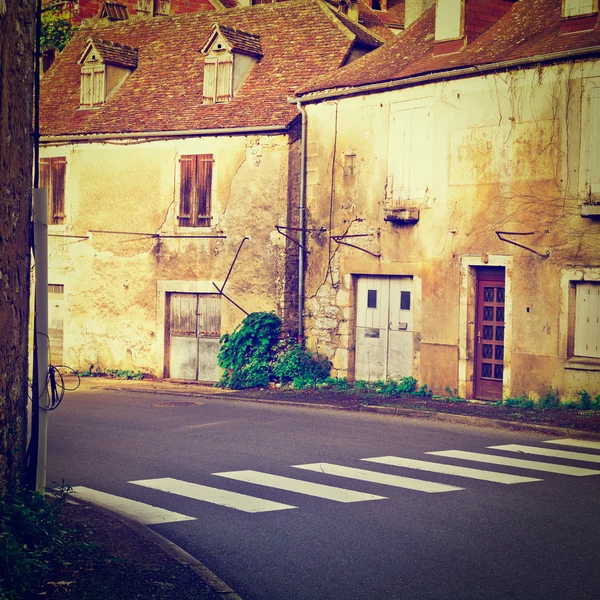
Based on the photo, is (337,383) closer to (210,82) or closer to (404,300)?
(404,300)

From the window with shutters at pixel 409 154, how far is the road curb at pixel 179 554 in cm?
1137

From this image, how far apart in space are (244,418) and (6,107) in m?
9.25

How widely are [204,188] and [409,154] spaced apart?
549cm

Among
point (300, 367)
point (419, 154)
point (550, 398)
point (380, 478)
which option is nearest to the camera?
point (380, 478)

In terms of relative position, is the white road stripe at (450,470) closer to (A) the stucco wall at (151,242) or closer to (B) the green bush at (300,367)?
(B) the green bush at (300,367)

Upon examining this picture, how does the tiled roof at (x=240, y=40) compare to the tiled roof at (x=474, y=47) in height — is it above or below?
above

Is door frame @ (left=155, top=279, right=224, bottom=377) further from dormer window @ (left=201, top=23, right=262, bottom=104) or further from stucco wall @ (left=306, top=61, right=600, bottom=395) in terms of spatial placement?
dormer window @ (left=201, top=23, right=262, bottom=104)

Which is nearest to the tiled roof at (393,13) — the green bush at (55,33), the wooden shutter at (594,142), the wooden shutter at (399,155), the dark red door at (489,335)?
the green bush at (55,33)

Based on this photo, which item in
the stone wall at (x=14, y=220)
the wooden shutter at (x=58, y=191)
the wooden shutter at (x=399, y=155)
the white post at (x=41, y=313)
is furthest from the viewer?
the wooden shutter at (x=58, y=191)

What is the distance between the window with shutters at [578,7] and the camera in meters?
16.6

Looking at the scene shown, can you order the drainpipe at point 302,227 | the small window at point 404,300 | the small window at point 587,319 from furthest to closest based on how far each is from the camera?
the drainpipe at point 302,227 → the small window at point 404,300 → the small window at point 587,319

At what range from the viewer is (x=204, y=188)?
2188 centimetres

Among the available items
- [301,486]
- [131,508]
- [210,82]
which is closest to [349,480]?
[301,486]

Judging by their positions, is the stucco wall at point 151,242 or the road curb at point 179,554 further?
the stucco wall at point 151,242
